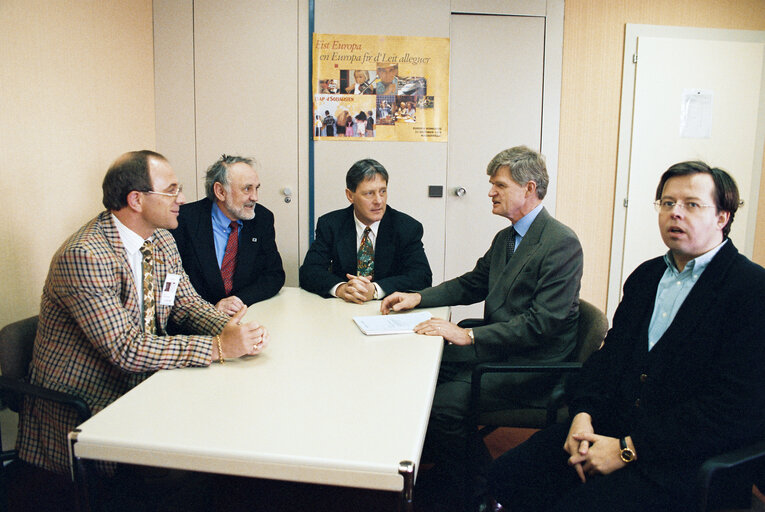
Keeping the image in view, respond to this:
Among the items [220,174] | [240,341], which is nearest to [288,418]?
[240,341]

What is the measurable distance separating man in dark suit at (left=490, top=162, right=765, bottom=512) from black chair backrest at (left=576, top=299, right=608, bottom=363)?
143 mm

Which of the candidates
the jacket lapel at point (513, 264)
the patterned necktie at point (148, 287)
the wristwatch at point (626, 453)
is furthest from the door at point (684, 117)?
the patterned necktie at point (148, 287)

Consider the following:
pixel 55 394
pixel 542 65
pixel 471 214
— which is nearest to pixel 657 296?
pixel 55 394

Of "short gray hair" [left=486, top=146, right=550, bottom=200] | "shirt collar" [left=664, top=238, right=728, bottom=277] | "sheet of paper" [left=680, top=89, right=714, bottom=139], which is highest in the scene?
"sheet of paper" [left=680, top=89, right=714, bottom=139]

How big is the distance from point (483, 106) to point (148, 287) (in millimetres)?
2583

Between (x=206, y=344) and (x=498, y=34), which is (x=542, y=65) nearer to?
(x=498, y=34)

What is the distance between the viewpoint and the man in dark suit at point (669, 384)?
1.26 metres

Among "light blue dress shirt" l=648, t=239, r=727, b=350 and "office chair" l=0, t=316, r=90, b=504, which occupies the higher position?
"light blue dress shirt" l=648, t=239, r=727, b=350

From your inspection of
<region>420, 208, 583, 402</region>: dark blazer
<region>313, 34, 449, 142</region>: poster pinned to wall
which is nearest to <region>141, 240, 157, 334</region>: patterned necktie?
<region>420, 208, 583, 402</region>: dark blazer

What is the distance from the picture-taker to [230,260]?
101 inches

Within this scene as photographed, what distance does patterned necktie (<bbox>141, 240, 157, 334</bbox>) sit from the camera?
1.71 metres

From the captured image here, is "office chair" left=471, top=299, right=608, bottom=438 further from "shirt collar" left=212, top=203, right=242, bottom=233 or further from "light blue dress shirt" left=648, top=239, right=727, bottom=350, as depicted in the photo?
"shirt collar" left=212, top=203, right=242, bottom=233

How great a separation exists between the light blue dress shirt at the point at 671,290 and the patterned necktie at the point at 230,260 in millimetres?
1820

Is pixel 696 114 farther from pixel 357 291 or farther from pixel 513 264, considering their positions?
pixel 357 291
